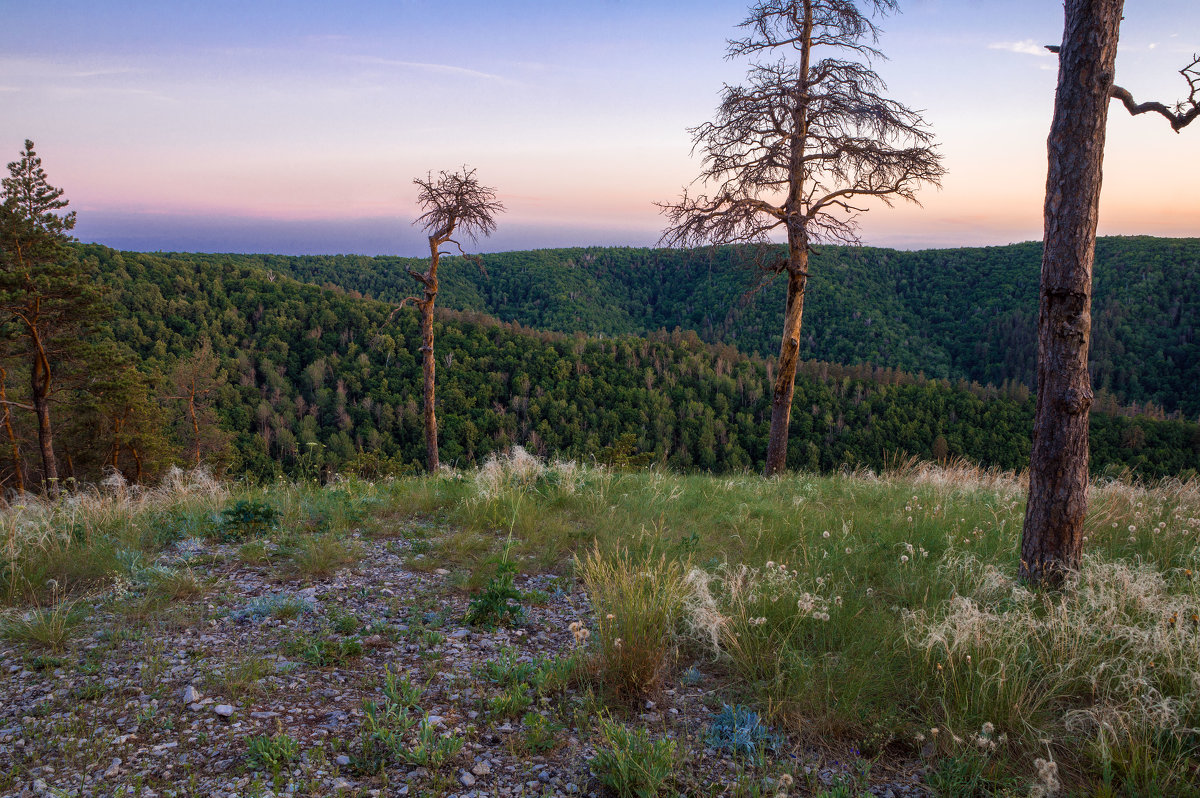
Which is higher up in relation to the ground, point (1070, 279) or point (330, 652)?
point (1070, 279)

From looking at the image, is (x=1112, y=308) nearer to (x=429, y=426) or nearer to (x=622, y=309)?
(x=622, y=309)

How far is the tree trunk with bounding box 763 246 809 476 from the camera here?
35.0 feet

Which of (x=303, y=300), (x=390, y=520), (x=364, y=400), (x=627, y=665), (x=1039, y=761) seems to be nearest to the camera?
(x=1039, y=761)

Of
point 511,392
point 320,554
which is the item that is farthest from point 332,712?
point 511,392

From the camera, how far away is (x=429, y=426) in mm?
14586

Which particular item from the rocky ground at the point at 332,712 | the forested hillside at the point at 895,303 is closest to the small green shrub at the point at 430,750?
the rocky ground at the point at 332,712

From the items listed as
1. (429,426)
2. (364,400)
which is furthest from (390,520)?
(364,400)

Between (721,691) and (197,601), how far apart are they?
3700mm

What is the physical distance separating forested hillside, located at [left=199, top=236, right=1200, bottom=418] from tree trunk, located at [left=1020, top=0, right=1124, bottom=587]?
73785mm

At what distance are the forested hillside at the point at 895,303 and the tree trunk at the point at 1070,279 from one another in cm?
7378

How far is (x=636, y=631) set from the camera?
3.17 meters

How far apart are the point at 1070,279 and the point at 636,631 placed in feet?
11.7

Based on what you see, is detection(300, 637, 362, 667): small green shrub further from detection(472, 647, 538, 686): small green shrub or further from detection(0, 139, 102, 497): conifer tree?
detection(0, 139, 102, 497): conifer tree

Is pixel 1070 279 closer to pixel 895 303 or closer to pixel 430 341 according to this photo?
pixel 430 341
